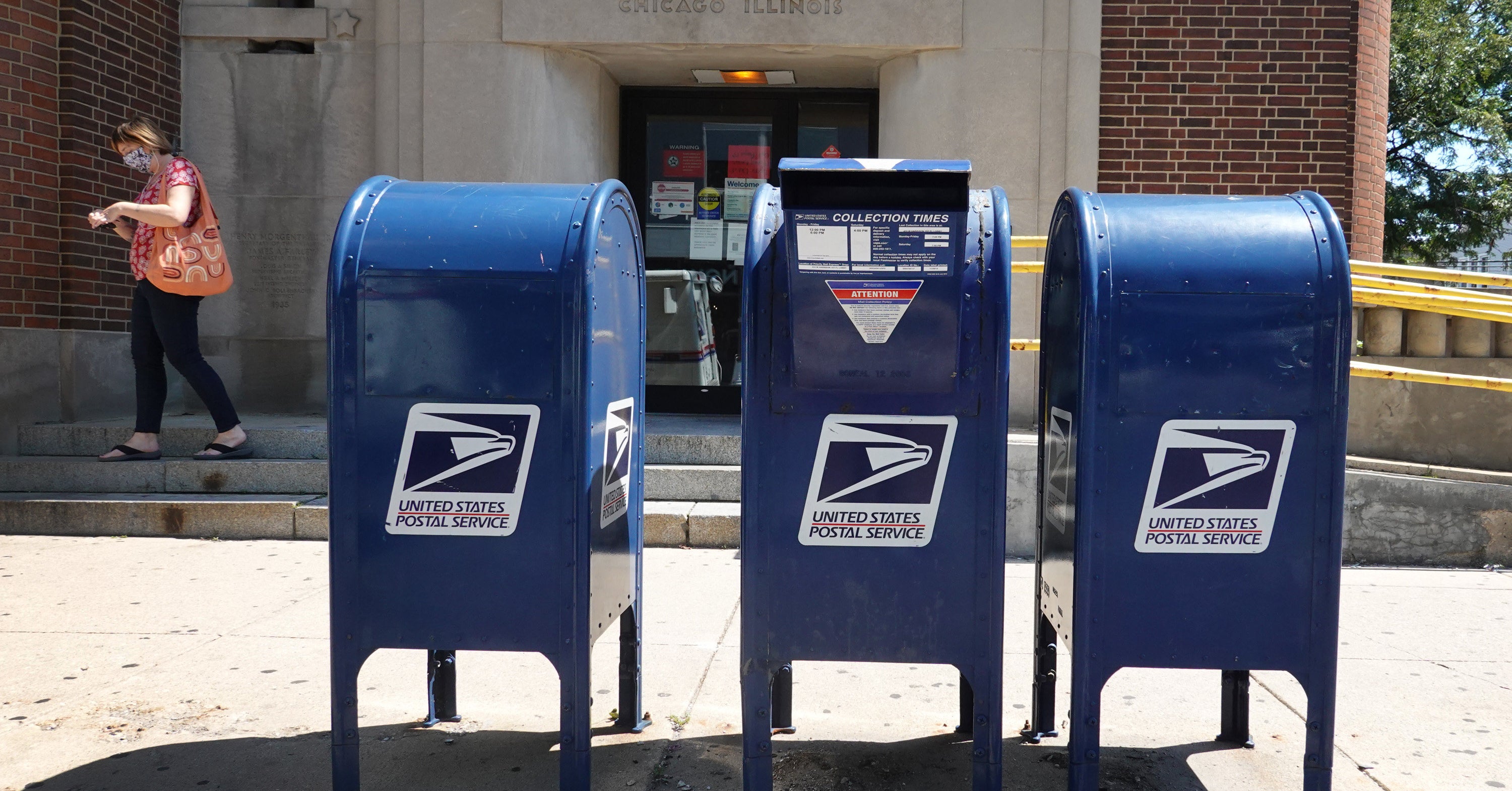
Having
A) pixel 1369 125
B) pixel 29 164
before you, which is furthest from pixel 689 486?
pixel 1369 125

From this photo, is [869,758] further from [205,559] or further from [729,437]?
[205,559]

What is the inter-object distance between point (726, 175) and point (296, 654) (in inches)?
216

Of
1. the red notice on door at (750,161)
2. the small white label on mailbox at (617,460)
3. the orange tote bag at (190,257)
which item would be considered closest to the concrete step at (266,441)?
the orange tote bag at (190,257)

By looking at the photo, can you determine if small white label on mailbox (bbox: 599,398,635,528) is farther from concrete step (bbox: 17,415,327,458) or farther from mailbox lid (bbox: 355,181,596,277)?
concrete step (bbox: 17,415,327,458)

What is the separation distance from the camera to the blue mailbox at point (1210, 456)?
116 inches

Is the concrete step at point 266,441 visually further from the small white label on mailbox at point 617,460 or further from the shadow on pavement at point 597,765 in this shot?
the shadow on pavement at point 597,765

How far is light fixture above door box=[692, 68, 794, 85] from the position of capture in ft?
27.7

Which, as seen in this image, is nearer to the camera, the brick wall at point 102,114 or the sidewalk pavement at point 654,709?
the sidewalk pavement at point 654,709

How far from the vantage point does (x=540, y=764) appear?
3404 mm

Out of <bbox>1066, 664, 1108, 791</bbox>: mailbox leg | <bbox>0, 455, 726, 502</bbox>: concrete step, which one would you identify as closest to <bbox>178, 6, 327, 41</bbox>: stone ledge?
<bbox>0, 455, 726, 502</bbox>: concrete step

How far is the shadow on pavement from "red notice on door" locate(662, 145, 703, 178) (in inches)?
234

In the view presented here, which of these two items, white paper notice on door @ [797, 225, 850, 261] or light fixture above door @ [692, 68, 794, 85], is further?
light fixture above door @ [692, 68, 794, 85]

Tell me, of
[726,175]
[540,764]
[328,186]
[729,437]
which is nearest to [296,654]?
[540,764]

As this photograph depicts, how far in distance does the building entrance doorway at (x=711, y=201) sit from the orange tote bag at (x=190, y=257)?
11.0 ft
